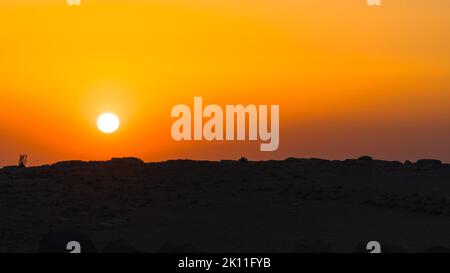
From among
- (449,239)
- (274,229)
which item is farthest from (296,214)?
(449,239)

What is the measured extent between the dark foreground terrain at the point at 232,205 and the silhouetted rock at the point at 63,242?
36.2 inches

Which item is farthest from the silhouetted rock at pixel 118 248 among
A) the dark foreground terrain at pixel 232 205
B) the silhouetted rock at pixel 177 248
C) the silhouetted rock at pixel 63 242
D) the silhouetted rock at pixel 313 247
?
the silhouetted rock at pixel 313 247

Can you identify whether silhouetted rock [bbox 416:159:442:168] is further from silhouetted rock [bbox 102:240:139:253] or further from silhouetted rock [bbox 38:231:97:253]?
silhouetted rock [bbox 38:231:97:253]

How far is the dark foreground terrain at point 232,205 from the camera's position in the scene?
164 feet

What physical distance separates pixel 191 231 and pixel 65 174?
54.2ft

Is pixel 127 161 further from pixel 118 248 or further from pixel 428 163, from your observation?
pixel 118 248

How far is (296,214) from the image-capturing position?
55031 mm

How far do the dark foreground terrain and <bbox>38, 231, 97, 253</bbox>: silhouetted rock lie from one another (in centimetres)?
92

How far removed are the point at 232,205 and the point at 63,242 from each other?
54.0ft

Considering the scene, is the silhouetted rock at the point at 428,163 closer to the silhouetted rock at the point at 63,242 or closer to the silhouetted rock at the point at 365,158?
the silhouetted rock at the point at 365,158

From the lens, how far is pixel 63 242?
138 feet

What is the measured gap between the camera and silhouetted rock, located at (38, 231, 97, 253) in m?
42.0

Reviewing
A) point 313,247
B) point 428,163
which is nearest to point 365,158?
point 428,163
